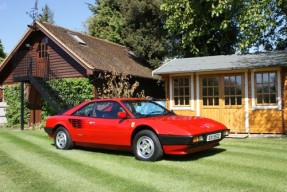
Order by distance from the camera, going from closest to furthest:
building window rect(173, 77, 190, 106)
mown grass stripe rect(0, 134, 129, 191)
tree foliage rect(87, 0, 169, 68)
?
mown grass stripe rect(0, 134, 129, 191)
building window rect(173, 77, 190, 106)
tree foliage rect(87, 0, 169, 68)

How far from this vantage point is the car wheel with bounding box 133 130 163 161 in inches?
317

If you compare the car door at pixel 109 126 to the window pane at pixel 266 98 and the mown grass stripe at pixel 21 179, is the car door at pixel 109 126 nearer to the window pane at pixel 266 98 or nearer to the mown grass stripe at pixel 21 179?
the mown grass stripe at pixel 21 179

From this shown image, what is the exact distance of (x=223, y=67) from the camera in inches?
564

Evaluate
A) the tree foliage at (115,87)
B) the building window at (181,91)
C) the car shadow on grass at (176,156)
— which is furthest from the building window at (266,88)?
the tree foliage at (115,87)

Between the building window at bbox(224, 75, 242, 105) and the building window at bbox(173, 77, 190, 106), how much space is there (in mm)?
1656

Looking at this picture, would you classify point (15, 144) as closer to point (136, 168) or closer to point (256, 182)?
point (136, 168)

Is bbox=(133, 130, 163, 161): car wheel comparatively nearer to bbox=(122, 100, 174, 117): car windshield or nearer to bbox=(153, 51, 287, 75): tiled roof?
bbox=(122, 100, 174, 117): car windshield

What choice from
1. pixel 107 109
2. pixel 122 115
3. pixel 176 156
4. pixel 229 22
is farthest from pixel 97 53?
pixel 176 156

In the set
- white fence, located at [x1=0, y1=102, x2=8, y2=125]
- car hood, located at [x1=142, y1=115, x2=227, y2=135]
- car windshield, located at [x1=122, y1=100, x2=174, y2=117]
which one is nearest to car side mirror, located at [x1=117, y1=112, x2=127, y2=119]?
car windshield, located at [x1=122, y1=100, x2=174, y2=117]

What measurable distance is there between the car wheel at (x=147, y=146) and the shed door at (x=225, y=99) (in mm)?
7225

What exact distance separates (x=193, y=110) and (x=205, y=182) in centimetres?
958

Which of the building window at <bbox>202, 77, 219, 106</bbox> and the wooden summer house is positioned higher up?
the wooden summer house

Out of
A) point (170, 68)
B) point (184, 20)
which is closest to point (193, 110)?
point (170, 68)

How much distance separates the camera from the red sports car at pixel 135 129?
7926mm
